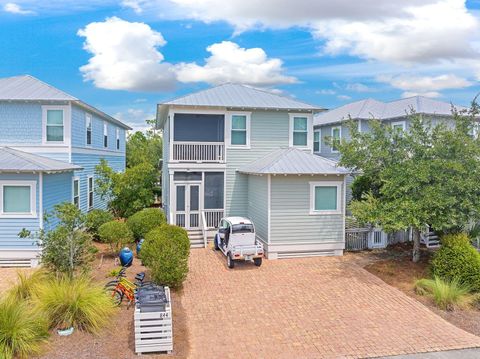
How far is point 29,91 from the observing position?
59.2 feet

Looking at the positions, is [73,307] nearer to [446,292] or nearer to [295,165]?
[446,292]

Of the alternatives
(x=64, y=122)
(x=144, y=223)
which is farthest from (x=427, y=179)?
(x=64, y=122)

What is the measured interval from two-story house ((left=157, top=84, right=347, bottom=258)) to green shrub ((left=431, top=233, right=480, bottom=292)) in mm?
4540

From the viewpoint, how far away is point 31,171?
14.3 meters

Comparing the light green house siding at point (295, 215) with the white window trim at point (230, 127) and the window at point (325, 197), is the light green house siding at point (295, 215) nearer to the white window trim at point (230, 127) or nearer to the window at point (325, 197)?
the window at point (325, 197)

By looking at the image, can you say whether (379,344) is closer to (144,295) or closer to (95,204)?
(144,295)

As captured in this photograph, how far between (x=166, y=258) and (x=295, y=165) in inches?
287

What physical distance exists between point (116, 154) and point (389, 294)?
23.8 metres

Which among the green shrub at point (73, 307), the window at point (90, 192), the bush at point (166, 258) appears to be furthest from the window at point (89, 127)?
the green shrub at point (73, 307)

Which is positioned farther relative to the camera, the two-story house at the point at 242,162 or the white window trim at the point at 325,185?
the two-story house at the point at 242,162

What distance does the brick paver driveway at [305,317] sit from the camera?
28.3ft

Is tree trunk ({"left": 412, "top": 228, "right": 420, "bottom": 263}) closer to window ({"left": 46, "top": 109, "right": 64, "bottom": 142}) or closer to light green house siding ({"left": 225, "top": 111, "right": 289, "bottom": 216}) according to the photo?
light green house siding ({"left": 225, "top": 111, "right": 289, "bottom": 216})

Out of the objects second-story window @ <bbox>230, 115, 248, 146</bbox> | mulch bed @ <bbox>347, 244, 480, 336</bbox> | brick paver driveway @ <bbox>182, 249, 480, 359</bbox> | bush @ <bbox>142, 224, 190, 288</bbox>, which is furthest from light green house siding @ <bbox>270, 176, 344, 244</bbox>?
bush @ <bbox>142, 224, 190, 288</bbox>

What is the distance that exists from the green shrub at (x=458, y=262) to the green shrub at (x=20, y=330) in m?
11.7
